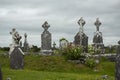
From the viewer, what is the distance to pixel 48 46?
4256cm

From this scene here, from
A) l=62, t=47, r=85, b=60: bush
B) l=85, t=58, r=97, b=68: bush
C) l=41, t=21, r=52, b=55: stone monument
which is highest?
l=41, t=21, r=52, b=55: stone monument

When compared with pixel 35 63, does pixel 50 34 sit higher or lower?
higher

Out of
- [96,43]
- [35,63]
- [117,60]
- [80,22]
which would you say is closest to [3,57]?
[35,63]

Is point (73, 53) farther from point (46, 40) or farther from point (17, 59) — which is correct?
point (46, 40)

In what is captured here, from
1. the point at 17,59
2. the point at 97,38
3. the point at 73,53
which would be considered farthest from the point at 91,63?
the point at 97,38

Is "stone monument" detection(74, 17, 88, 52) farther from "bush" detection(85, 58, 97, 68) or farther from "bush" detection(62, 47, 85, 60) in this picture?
"bush" detection(85, 58, 97, 68)

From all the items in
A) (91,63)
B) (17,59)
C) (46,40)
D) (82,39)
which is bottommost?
(91,63)

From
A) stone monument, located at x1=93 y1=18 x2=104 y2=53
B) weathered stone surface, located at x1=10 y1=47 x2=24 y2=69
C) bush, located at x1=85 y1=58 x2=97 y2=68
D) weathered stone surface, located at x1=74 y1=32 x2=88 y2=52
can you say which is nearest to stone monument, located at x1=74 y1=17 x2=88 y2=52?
weathered stone surface, located at x1=74 y1=32 x2=88 y2=52

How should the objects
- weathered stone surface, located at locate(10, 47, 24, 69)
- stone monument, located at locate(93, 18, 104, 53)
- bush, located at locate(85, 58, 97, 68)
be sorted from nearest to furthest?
weathered stone surface, located at locate(10, 47, 24, 69) → bush, located at locate(85, 58, 97, 68) → stone monument, located at locate(93, 18, 104, 53)

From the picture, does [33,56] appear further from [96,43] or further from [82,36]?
[96,43]

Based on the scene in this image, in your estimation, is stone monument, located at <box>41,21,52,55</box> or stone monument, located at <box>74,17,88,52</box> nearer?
stone monument, located at <box>41,21,52,55</box>

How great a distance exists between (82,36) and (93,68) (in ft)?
36.9

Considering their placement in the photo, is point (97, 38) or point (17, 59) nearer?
point (17, 59)

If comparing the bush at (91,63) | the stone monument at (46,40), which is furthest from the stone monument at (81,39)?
the bush at (91,63)
